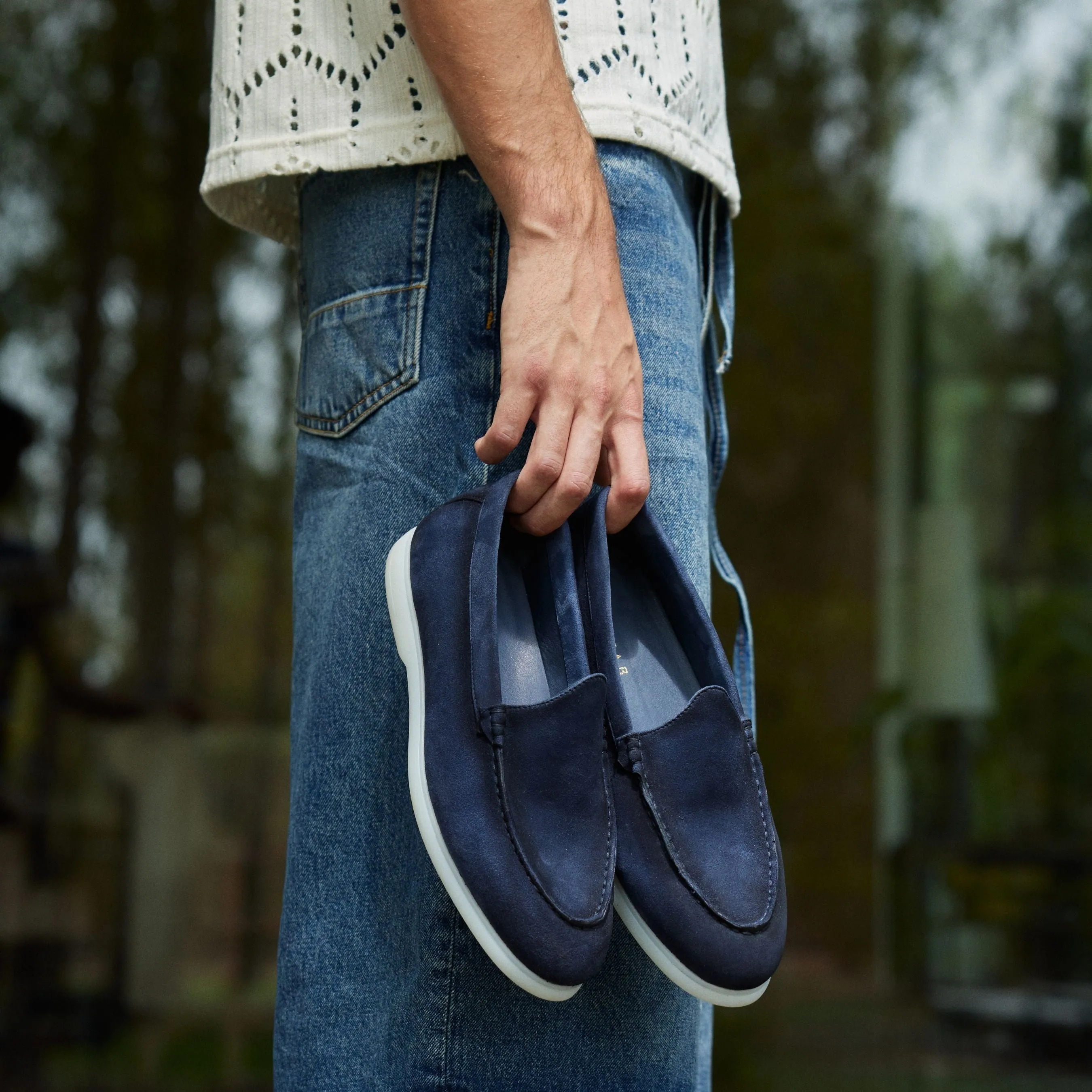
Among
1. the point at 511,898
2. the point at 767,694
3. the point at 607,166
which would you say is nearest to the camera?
the point at 511,898

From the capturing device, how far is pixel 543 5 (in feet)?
2.01

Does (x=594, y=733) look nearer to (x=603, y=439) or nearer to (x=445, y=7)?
(x=603, y=439)

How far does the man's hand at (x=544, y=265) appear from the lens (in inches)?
23.0

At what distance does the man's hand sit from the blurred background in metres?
2.44

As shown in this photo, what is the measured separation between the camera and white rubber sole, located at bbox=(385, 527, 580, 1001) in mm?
516

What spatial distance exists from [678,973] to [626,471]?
0.74 feet

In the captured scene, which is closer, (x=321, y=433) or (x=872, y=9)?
(x=321, y=433)

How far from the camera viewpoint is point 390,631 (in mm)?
631

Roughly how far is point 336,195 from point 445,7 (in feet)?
0.43

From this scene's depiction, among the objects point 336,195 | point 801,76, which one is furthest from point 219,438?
point 336,195

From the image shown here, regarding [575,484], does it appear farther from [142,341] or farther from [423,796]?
[142,341]

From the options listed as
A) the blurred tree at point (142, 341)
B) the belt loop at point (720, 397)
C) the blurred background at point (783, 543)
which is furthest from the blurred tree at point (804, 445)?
the belt loop at point (720, 397)

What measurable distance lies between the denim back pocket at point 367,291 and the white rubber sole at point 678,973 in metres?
0.28

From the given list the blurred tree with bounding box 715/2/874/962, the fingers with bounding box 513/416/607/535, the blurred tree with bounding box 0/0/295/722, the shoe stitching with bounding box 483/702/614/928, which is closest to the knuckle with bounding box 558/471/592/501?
the fingers with bounding box 513/416/607/535
